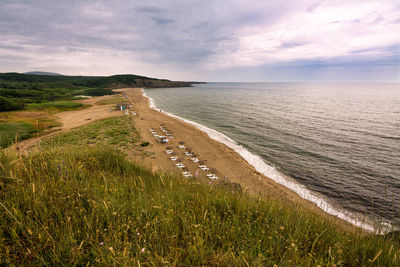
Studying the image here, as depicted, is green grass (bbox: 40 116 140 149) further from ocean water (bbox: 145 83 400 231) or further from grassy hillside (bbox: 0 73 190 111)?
grassy hillside (bbox: 0 73 190 111)

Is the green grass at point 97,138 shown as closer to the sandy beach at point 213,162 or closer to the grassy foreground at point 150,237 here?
the sandy beach at point 213,162

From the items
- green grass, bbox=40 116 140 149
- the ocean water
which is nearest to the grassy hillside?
green grass, bbox=40 116 140 149

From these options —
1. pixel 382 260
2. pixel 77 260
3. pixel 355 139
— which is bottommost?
pixel 355 139

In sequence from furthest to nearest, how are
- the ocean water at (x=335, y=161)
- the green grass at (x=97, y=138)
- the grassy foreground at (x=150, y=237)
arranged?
the green grass at (x=97, y=138), the ocean water at (x=335, y=161), the grassy foreground at (x=150, y=237)

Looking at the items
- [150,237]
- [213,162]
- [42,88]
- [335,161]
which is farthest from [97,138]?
[42,88]

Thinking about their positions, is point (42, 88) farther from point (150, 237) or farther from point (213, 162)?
point (150, 237)

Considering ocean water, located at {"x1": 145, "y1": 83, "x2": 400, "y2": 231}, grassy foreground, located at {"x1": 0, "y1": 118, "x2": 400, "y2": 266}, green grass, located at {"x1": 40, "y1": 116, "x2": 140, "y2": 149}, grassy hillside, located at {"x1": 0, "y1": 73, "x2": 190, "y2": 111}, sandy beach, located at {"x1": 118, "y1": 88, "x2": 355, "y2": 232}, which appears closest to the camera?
Answer: grassy foreground, located at {"x1": 0, "y1": 118, "x2": 400, "y2": 266}

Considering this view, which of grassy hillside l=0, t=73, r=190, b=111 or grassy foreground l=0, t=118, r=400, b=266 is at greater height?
grassy hillside l=0, t=73, r=190, b=111

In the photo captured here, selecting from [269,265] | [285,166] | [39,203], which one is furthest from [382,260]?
[285,166]

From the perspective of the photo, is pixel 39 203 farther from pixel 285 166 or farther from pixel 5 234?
pixel 285 166

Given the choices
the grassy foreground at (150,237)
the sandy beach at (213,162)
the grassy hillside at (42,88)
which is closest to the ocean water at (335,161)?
the sandy beach at (213,162)

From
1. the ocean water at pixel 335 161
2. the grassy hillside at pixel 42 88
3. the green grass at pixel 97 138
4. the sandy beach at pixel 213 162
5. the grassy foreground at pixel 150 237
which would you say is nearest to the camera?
the grassy foreground at pixel 150 237

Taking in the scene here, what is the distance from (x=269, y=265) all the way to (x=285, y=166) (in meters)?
18.5

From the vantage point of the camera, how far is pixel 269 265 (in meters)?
2.18
